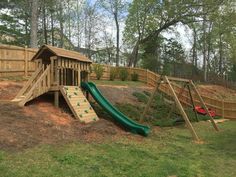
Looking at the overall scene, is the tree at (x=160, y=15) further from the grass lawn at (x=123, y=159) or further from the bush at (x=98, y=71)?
the grass lawn at (x=123, y=159)

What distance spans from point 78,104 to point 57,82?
3.31ft

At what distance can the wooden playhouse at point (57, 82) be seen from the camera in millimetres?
10633

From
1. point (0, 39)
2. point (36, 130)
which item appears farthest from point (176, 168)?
point (0, 39)

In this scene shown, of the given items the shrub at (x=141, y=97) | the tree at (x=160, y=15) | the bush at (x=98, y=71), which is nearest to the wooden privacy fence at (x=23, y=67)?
the shrub at (x=141, y=97)

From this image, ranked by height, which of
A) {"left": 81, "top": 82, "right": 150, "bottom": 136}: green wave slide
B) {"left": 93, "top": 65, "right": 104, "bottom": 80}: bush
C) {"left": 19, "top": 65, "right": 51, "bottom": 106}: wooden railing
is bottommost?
{"left": 81, "top": 82, "right": 150, "bottom": 136}: green wave slide

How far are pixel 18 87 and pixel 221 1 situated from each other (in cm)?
2561

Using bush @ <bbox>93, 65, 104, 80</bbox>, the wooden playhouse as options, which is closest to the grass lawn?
the wooden playhouse

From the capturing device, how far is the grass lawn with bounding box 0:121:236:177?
245 inches

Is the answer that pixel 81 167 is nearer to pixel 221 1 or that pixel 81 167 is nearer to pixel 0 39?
pixel 221 1

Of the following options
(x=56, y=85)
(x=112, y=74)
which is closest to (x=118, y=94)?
(x=56, y=85)

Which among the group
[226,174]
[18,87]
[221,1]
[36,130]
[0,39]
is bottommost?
[226,174]

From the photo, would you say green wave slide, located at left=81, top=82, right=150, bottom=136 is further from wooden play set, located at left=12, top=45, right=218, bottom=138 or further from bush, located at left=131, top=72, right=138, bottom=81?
bush, located at left=131, top=72, right=138, bottom=81

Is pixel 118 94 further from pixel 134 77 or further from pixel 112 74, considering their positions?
pixel 134 77

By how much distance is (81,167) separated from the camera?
6492 mm
